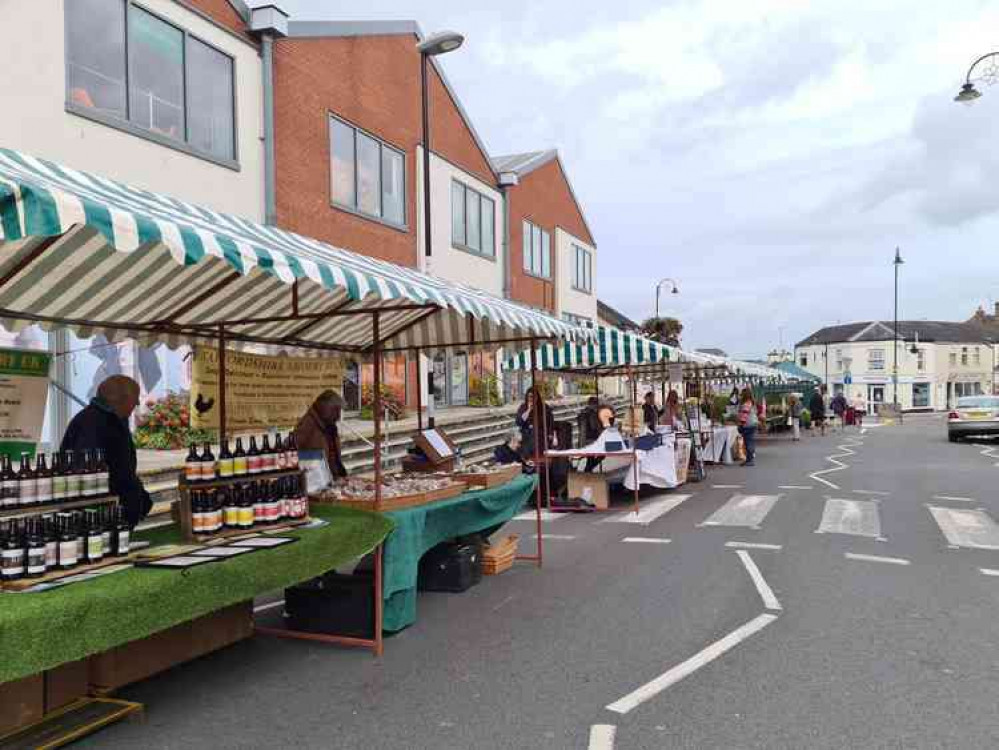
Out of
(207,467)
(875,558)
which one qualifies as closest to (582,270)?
(875,558)

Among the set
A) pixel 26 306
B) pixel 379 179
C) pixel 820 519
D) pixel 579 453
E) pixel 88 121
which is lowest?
pixel 820 519

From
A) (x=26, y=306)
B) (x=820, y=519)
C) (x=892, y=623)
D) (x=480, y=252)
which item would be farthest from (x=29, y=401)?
(x=480, y=252)

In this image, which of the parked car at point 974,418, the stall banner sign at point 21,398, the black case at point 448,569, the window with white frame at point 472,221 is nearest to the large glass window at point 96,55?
the stall banner sign at point 21,398

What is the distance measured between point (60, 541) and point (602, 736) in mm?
2996

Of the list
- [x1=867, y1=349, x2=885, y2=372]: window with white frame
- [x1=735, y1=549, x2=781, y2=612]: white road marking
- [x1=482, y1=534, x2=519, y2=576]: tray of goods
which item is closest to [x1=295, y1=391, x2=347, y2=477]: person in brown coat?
[x1=482, y1=534, x2=519, y2=576]: tray of goods

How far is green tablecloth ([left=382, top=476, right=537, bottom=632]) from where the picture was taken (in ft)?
19.6

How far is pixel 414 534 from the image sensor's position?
20.3ft

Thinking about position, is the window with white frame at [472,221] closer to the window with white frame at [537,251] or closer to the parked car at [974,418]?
the window with white frame at [537,251]

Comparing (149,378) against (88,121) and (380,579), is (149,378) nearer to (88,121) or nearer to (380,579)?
(88,121)

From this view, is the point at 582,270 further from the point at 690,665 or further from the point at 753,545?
the point at 690,665

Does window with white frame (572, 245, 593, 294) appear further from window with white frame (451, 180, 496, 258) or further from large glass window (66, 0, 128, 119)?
large glass window (66, 0, 128, 119)

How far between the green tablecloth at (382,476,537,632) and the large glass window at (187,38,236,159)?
31.1 ft

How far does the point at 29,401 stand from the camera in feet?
16.8

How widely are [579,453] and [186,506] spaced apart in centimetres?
787
